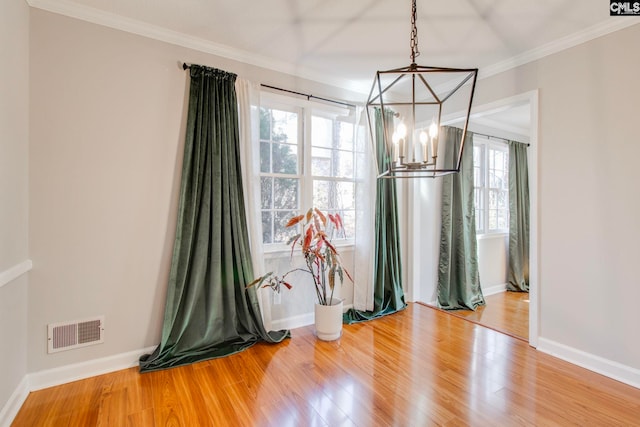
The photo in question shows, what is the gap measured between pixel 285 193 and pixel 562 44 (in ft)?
8.67

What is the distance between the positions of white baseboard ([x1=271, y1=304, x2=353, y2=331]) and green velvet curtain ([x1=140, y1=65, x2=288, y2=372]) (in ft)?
0.91

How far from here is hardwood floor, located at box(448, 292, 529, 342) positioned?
332cm

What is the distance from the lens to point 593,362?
2400mm

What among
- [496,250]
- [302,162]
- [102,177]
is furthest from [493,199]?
[102,177]

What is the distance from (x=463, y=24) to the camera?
7.79 ft

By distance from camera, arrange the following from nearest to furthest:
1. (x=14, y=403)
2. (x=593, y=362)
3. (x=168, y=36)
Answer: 1. (x=14, y=403)
2. (x=593, y=362)
3. (x=168, y=36)

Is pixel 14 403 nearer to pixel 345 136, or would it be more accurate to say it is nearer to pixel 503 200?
pixel 345 136

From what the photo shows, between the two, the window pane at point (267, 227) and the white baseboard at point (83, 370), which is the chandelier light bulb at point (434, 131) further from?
the white baseboard at point (83, 370)

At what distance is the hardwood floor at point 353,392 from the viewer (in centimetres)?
183

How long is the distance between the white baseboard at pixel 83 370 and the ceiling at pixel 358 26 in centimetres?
245

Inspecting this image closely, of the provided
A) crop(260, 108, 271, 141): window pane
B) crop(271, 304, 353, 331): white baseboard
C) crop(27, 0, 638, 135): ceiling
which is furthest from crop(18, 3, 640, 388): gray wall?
crop(271, 304, 353, 331): white baseboard

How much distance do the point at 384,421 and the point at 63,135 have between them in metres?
2.77

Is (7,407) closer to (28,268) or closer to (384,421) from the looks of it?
(28,268)

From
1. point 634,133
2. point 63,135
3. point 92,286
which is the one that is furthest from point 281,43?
point 634,133
